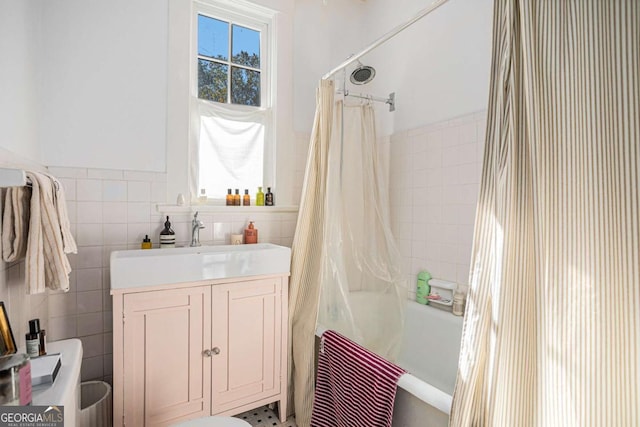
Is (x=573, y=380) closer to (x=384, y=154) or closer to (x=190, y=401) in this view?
(x=190, y=401)

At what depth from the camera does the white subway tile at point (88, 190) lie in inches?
74.2

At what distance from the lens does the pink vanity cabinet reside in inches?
63.1

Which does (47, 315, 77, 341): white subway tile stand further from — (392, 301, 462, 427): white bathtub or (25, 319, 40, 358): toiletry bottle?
(392, 301, 462, 427): white bathtub

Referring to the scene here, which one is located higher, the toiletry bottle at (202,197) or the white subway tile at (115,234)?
the toiletry bottle at (202,197)

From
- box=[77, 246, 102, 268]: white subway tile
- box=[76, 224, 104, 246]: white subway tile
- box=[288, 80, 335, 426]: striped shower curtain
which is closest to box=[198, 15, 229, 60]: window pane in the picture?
box=[288, 80, 335, 426]: striped shower curtain

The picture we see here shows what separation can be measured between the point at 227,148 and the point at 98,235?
995mm

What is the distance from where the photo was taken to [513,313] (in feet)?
3.33

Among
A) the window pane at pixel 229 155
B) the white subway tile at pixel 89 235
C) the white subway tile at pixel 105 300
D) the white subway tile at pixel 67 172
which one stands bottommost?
the white subway tile at pixel 105 300

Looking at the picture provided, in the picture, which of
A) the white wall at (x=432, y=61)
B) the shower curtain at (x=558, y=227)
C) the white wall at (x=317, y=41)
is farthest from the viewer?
the white wall at (x=317, y=41)

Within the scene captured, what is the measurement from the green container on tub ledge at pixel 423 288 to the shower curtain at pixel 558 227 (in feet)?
3.92

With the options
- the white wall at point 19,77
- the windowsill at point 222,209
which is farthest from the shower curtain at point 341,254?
the white wall at point 19,77

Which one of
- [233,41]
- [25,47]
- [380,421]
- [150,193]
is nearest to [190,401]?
[380,421]

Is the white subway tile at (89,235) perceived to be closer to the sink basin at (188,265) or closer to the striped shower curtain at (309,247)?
the sink basin at (188,265)

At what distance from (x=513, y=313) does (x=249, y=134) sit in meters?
2.09
